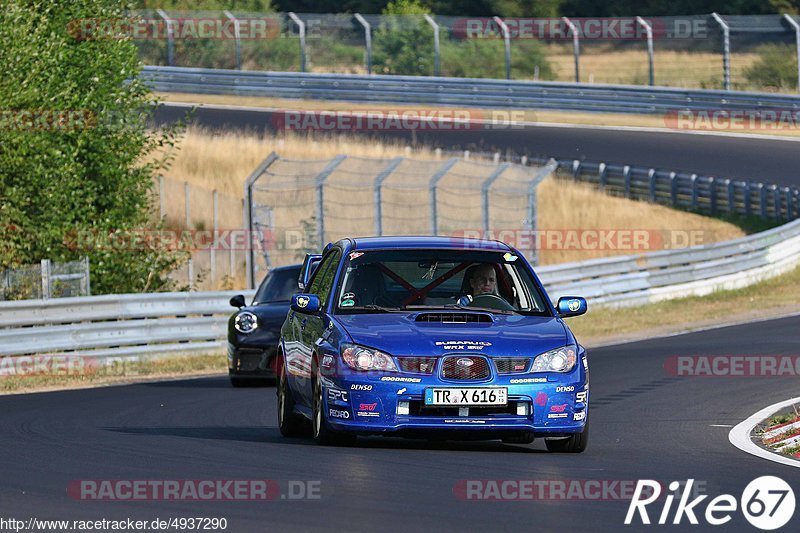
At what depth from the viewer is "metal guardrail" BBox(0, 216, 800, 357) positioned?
20.2m

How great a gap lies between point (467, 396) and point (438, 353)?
0.33 m

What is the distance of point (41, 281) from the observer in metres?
21.8

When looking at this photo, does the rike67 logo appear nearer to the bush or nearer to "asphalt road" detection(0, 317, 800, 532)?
"asphalt road" detection(0, 317, 800, 532)

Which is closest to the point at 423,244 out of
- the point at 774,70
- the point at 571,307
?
the point at 571,307

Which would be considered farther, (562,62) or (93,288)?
(562,62)

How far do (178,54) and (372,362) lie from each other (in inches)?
1996

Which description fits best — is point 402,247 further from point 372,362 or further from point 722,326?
point 722,326

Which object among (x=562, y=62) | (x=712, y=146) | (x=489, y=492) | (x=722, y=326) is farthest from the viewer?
(x=562, y=62)

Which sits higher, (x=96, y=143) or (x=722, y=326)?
(x=96, y=143)

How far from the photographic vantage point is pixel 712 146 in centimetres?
4219

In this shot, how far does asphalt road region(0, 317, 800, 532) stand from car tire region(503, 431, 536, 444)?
72 mm

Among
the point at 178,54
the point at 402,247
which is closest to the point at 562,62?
the point at 178,54

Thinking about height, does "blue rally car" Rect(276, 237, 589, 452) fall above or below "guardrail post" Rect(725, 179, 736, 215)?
above

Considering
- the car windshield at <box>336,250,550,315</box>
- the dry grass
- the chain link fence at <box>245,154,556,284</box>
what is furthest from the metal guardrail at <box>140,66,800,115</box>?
the car windshield at <box>336,250,550,315</box>
